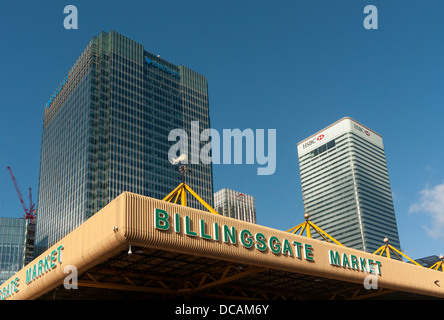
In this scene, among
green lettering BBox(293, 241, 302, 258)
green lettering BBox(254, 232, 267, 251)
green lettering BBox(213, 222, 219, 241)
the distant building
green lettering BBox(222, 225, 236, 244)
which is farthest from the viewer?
the distant building

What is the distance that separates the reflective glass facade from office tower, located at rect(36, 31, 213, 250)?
8810 millimetres

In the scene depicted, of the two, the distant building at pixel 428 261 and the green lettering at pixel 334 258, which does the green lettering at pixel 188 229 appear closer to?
the green lettering at pixel 334 258

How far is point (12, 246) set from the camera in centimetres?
18638

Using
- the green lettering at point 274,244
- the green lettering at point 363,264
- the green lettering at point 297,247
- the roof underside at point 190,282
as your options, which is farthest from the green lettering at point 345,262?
the green lettering at point 274,244

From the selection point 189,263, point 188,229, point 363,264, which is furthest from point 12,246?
point 188,229

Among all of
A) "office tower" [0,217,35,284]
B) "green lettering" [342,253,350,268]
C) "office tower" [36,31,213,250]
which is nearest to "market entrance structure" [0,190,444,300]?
"green lettering" [342,253,350,268]

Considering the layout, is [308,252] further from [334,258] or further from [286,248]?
[334,258]

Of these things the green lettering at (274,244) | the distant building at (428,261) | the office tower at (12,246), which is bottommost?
the green lettering at (274,244)

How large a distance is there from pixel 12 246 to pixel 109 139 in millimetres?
52097

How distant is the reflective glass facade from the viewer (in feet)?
593

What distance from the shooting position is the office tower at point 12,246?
180750 millimetres

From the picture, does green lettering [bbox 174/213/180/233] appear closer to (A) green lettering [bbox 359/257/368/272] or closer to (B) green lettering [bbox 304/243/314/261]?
(B) green lettering [bbox 304/243/314/261]
